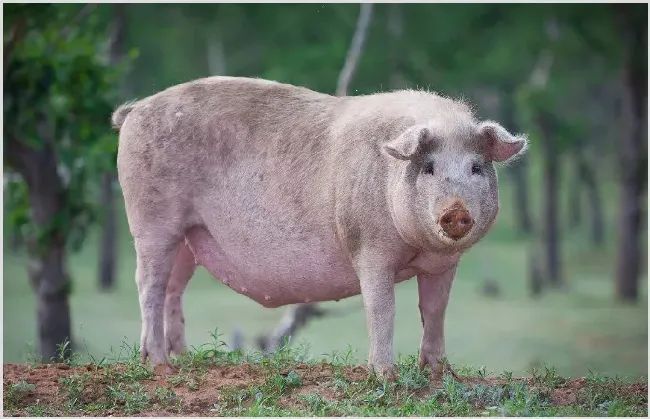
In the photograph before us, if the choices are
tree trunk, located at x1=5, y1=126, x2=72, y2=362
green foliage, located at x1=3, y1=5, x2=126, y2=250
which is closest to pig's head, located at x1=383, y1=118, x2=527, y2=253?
green foliage, located at x1=3, y1=5, x2=126, y2=250

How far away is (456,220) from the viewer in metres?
6.83

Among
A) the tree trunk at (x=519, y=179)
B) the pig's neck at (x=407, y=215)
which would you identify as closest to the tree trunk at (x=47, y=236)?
the pig's neck at (x=407, y=215)

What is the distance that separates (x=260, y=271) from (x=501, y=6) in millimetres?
15996

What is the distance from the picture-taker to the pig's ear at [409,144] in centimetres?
703

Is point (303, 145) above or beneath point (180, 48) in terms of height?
beneath

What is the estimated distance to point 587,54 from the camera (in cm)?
2267

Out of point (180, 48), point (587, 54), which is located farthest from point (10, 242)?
point (587, 54)

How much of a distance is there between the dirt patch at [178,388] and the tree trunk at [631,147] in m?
12.8

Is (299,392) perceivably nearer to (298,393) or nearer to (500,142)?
(298,393)

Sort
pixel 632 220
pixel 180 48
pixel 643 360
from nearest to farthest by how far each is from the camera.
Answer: pixel 643 360
pixel 632 220
pixel 180 48

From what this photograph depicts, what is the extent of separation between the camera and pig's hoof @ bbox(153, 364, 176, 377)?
820 centimetres

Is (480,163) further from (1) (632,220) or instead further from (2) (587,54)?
(2) (587,54)

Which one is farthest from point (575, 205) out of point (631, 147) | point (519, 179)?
point (631, 147)

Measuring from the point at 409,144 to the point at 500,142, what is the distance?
2.06 feet
